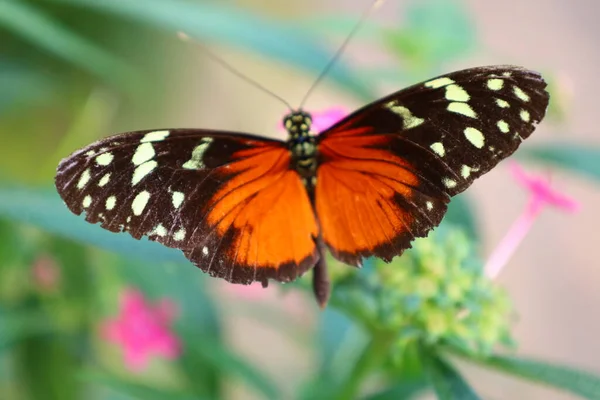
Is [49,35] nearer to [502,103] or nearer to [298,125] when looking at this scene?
[298,125]

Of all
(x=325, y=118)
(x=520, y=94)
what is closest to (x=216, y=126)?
(x=325, y=118)

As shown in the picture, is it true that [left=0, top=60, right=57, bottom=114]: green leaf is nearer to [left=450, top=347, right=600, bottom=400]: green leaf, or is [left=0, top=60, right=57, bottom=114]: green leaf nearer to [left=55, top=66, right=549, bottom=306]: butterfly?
[left=55, top=66, right=549, bottom=306]: butterfly

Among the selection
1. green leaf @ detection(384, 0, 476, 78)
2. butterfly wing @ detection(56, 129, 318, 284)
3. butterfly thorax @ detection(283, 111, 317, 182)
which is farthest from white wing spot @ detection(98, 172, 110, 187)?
green leaf @ detection(384, 0, 476, 78)

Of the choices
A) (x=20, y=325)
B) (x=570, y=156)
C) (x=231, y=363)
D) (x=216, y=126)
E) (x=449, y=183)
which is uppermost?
(x=216, y=126)

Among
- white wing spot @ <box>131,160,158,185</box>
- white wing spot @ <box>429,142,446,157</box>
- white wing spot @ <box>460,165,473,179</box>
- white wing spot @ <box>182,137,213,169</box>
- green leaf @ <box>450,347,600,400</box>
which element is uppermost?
white wing spot @ <box>429,142,446,157</box>

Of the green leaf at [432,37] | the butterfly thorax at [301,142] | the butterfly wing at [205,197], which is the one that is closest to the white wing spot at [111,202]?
the butterfly wing at [205,197]

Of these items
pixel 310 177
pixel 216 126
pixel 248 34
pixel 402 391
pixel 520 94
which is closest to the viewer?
pixel 520 94

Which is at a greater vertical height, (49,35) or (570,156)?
(570,156)
